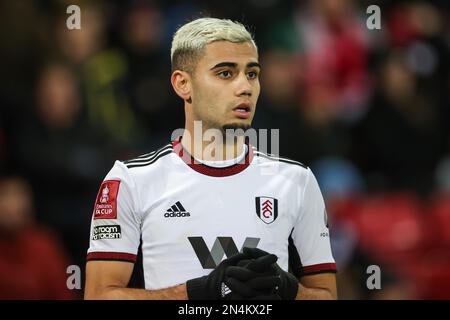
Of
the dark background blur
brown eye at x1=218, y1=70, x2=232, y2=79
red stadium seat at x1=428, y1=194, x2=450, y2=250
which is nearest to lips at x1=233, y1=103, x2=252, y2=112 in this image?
brown eye at x1=218, y1=70, x2=232, y2=79

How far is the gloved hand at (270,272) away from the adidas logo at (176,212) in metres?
0.39

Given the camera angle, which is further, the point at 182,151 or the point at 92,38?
the point at 92,38

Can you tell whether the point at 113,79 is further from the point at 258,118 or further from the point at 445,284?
the point at 445,284

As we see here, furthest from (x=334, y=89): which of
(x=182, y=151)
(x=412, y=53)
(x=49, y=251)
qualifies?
(x=182, y=151)

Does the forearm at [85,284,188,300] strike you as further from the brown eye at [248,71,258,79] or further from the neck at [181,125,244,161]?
the brown eye at [248,71,258,79]

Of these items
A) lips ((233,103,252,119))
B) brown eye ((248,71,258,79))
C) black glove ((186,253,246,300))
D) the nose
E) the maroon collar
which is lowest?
black glove ((186,253,246,300))

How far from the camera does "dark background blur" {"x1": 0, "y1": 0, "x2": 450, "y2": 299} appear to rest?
648 centimetres

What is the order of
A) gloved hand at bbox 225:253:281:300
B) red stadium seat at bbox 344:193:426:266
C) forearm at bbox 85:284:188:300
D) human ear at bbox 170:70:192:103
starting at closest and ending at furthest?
gloved hand at bbox 225:253:281:300 → forearm at bbox 85:284:188:300 → human ear at bbox 170:70:192:103 → red stadium seat at bbox 344:193:426:266

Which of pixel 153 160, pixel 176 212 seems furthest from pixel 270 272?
pixel 153 160

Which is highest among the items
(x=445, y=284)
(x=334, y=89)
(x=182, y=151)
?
(x=334, y=89)

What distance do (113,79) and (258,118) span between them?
5.02 feet

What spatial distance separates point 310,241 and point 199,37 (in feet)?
3.49

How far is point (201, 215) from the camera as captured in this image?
4.00 meters
